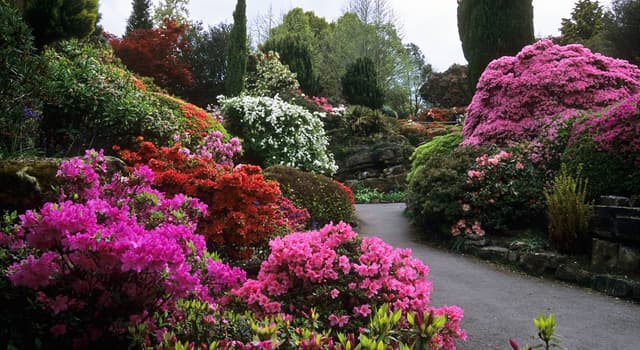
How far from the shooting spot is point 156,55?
16.6 m

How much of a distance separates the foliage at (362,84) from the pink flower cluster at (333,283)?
1777cm

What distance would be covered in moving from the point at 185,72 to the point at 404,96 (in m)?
15.8

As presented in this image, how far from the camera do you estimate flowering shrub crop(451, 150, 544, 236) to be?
21.0ft

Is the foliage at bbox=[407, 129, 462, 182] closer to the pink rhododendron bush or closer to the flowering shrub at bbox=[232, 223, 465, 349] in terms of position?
the pink rhododendron bush

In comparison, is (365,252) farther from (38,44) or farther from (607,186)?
(38,44)

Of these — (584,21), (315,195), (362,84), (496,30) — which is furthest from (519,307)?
(584,21)

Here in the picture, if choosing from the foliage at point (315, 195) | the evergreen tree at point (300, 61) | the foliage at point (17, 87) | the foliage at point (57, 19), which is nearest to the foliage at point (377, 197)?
the foliage at point (315, 195)

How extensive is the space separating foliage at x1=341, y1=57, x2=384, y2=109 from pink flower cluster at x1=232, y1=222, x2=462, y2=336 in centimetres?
1777

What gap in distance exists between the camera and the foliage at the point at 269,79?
1777 cm

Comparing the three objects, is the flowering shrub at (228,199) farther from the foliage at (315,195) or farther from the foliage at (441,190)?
the foliage at (441,190)

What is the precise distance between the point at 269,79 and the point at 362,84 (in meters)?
4.37

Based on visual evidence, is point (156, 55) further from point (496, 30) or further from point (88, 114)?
point (496, 30)

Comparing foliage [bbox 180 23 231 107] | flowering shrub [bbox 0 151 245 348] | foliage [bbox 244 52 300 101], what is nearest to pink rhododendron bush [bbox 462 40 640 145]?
flowering shrub [bbox 0 151 245 348]

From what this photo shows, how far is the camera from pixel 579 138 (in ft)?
20.0
